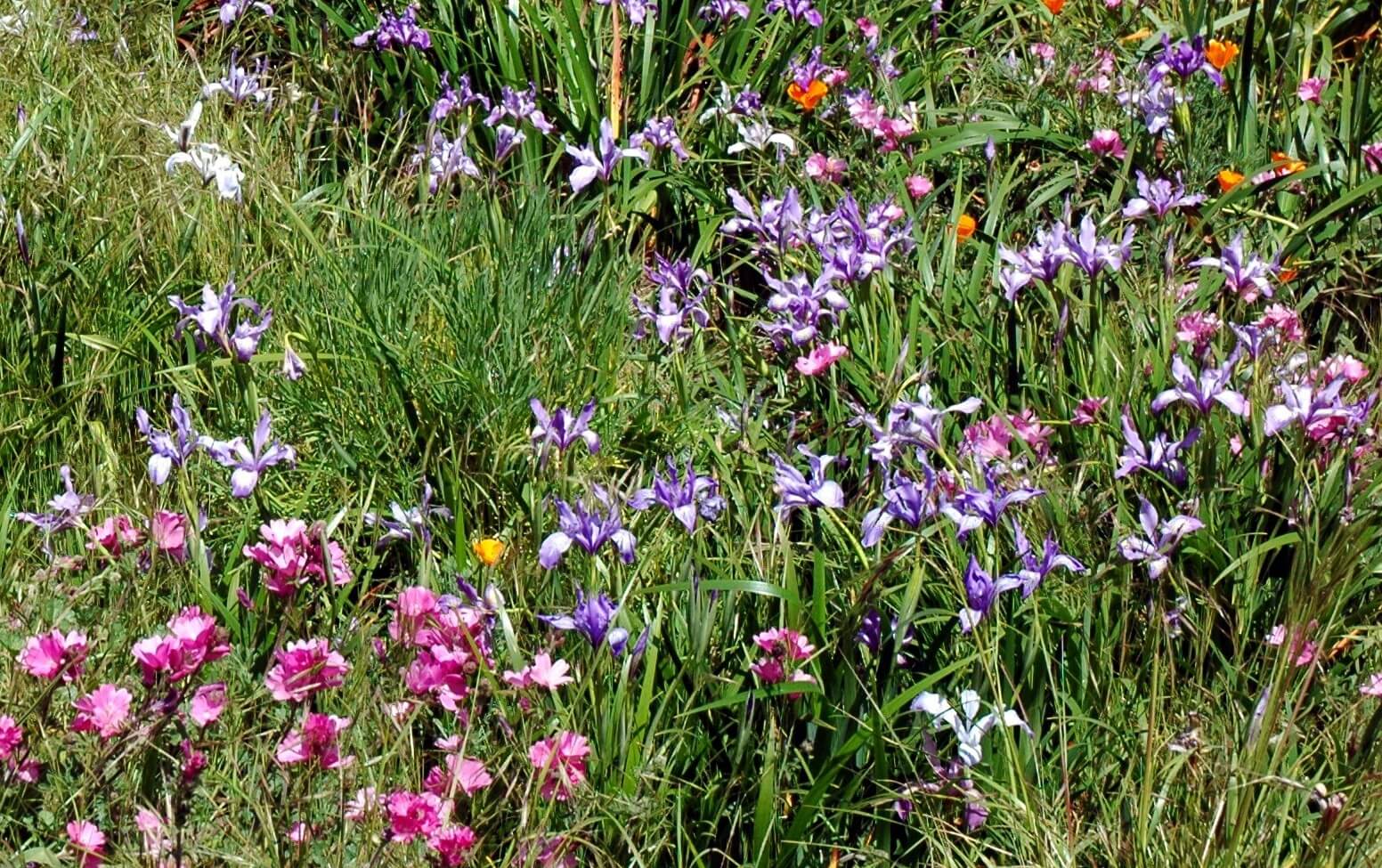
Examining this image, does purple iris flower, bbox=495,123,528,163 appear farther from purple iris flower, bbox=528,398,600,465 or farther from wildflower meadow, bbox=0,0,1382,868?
purple iris flower, bbox=528,398,600,465

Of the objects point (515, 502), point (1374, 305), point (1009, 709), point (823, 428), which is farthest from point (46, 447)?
point (1374, 305)

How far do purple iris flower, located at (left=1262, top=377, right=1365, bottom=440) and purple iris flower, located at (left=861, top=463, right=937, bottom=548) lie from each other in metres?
0.45

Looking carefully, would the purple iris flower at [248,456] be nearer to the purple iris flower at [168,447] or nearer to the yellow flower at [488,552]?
the purple iris flower at [168,447]

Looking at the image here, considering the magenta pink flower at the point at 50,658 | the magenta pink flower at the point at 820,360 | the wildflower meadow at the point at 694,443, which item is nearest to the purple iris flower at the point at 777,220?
the wildflower meadow at the point at 694,443

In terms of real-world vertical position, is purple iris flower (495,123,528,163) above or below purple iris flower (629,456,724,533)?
above

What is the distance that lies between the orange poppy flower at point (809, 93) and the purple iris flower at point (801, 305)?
967 millimetres

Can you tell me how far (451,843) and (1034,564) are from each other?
2.40 feet

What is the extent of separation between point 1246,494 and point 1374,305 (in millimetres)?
937

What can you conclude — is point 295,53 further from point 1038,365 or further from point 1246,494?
point 1246,494

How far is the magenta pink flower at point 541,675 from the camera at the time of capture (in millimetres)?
1698

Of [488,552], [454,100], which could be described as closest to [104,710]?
[488,552]

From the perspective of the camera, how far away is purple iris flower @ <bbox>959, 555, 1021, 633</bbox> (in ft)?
5.59

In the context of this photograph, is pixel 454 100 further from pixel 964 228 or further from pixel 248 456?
pixel 248 456

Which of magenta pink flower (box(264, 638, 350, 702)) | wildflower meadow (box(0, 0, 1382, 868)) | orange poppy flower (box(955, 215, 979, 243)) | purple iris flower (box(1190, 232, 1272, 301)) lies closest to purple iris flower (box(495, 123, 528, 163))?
wildflower meadow (box(0, 0, 1382, 868))
